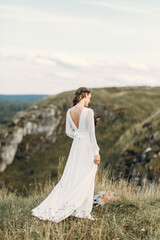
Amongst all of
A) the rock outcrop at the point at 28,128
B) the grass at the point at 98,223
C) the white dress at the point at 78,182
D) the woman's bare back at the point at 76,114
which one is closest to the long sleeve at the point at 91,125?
the white dress at the point at 78,182

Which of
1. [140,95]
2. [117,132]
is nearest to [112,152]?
[117,132]

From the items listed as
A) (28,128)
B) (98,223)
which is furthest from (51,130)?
(98,223)

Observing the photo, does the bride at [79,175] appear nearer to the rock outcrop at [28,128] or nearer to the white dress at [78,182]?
the white dress at [78,182]

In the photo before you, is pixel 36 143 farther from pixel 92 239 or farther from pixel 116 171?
pixel 92 239

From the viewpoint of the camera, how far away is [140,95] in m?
37.2

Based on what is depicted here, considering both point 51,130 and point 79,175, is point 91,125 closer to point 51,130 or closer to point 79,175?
point 79,175

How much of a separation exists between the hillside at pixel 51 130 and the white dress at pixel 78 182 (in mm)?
20537

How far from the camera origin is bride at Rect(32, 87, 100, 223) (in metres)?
6.16

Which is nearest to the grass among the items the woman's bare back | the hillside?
the woman's bare back

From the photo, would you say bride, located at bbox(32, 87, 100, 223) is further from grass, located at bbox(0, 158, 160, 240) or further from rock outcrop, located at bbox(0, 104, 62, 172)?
rock outcrop, located at bbox(0, 104, 62, 172)

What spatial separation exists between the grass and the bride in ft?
0.70

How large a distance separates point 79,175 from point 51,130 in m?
26.4

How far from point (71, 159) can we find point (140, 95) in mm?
32162

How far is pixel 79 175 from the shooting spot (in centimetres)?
625
